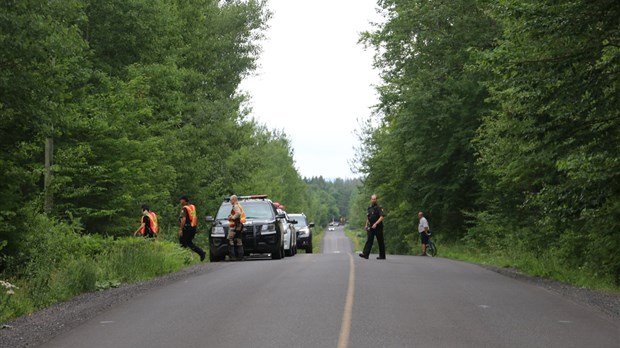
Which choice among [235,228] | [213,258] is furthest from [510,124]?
[213,258]

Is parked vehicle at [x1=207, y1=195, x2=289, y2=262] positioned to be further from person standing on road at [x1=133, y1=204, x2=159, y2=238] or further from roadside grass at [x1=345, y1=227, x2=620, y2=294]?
roadside grass at [x1=345, y1=227, x2=620, y2=294]

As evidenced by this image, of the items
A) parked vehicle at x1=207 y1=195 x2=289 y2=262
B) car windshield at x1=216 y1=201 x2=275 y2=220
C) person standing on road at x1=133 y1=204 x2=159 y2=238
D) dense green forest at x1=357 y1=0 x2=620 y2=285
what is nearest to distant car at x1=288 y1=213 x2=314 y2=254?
dense green forest at x1=357 y1=0 x2=620 y2=285

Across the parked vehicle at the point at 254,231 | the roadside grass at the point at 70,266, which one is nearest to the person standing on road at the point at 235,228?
the parked vehicle at the point at 254,231

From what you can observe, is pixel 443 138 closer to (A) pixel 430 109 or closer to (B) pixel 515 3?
(A) pixel 430 109

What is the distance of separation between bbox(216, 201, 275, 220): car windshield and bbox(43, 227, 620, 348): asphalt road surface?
379 inches

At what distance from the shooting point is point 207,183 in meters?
44.2

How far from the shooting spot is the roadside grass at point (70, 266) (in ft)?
44.9

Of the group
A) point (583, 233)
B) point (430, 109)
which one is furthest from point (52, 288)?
point (430, 109)

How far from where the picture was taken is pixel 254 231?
26.6 meters

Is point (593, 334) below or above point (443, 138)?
below

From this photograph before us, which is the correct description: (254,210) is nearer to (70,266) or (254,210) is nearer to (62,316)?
(70,266)

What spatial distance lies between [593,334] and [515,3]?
914 centimetres

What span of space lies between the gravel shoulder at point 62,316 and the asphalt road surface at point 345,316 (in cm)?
25

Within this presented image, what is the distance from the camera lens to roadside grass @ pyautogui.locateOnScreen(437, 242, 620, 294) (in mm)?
17266
